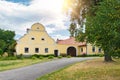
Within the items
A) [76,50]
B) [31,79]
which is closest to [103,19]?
[31,79]

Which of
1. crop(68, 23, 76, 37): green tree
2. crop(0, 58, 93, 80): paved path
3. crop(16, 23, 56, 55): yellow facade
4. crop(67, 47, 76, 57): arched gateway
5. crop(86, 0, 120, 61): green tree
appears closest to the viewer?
crop(86, 0, 120, 61): green tree

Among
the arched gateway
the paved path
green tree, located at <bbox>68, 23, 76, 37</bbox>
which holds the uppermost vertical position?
green tree, located at <bbox>68, 23, 76, 37</bbox>

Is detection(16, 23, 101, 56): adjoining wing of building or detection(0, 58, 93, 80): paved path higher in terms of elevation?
detection(16, 23, 101, 56): adjoining wing of building

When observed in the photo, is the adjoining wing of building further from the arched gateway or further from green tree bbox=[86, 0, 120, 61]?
green tree bbox=[86, 0, 120, 61]

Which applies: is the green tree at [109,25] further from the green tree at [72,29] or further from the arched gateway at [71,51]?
the arched gateway at [71,51]

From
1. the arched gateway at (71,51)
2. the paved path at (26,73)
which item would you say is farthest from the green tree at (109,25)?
the arched gateway at (71,51)

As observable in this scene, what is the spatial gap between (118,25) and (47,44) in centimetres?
4911

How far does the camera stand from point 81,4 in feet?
105

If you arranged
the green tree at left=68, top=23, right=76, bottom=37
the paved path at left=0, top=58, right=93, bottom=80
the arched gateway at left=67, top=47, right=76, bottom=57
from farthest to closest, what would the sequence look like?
1. the arched gateway at left=67, top=47, right=76, bottom=57
2. the green tree at left=68, top=23, right=76, bottom=37
3. the paved path at left=0, top=58, right=93, bottom=80

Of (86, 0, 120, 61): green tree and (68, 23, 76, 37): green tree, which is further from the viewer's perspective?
(68, 23, 76, 37): green tree

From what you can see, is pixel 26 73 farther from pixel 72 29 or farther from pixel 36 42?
pixel 36 42

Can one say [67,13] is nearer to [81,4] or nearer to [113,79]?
[81,4]

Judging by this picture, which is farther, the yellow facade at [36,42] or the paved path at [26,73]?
the yellow facade at [36,42]

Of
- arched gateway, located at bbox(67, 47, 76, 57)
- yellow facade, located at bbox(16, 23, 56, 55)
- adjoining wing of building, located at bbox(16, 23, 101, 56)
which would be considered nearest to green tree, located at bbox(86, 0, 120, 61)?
adjoining wing of building, located at bbox(16, 23, 101, 56)
